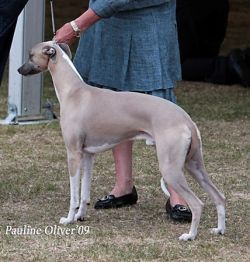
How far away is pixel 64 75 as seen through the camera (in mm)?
5145

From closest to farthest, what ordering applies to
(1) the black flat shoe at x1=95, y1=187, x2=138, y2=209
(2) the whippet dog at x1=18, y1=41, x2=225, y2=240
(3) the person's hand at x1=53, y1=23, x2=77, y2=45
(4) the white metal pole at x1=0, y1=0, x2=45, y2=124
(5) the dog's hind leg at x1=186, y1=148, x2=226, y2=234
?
(2) the whippet dog at x1=18, y1=41, x2=225, y2=240 < (5) the dog's hind leg at x1=186, y1=148, x2=226, y2=234 < (3) the person's hand at x1=53, y1=23, x2=77, y2=45 < (1) the black flat shoe at x1=95, y1=187, x2=138, y2=209 < (4) the white metal pole at x1=0, y1=0, x2=45, y2=124

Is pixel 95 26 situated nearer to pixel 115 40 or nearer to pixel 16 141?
pixel 115 40

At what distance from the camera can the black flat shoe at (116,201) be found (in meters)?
5.65

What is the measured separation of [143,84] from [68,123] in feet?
2.20

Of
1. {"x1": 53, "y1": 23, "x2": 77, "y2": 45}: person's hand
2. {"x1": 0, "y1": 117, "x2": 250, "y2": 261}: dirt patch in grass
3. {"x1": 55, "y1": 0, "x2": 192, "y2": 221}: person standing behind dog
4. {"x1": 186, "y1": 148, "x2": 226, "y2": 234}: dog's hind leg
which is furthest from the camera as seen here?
{"x1": 55, "y1": 0, "x2": 192, "y2": 221}: person standing behind dog

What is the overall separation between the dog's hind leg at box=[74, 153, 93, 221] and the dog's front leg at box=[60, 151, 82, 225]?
0.07 metres

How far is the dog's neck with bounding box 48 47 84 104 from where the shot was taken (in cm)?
512

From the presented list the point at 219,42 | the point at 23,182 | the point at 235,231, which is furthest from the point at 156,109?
the point at 219,42

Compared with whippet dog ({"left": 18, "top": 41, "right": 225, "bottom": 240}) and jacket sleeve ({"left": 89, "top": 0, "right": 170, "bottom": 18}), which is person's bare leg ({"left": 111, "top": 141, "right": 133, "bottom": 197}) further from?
jacket sleeve ({"left": 89, "top": 0, "right": 170, "bottom": 18})

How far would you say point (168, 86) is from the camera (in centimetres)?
554

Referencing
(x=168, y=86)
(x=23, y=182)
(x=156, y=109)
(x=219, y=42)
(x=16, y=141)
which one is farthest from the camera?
(x=219, y=42)

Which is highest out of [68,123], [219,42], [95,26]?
[95,26]

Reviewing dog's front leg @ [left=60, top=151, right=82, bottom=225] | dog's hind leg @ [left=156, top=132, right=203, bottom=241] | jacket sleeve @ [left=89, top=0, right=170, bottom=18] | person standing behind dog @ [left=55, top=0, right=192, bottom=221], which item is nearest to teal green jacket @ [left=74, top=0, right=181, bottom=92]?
person standing behind dog @ [left=55, top=0, right=192, bottom=221]

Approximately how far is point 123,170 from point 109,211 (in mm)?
317
